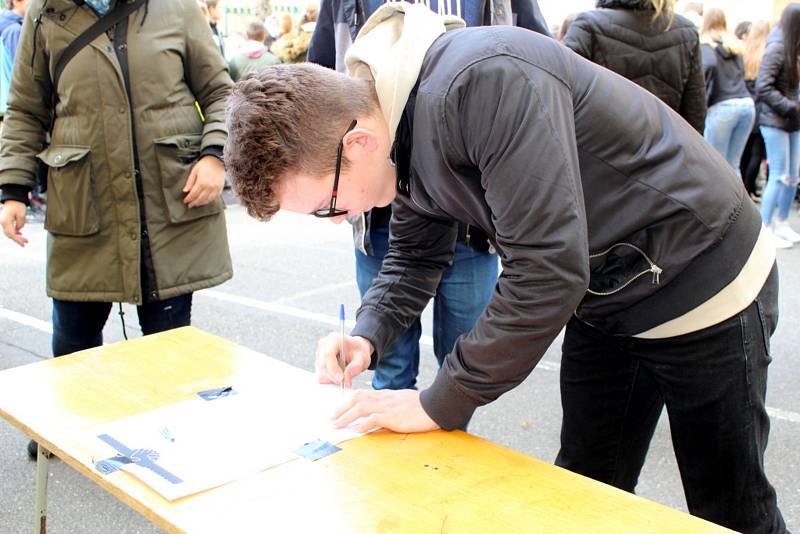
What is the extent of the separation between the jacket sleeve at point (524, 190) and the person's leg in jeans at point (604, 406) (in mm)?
474

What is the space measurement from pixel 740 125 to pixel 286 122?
536 centimetres

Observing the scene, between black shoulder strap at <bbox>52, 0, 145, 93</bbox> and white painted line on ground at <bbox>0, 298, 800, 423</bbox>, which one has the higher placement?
black shoulder strap at <bbox>52, 0, 145, 93</bbox>

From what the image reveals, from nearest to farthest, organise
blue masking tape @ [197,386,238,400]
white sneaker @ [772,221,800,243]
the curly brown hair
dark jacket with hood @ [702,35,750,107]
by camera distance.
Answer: the curly brown hair → blue masking tape @ [197,386,238,400] → dark jacket with hood @ [702,35,750,107] → white sneaker @ [772,221,800,243]

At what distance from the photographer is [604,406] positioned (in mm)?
1739

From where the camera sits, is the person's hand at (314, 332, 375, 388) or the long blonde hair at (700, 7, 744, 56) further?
the long blonde hair at (700, 7, 744, 56)

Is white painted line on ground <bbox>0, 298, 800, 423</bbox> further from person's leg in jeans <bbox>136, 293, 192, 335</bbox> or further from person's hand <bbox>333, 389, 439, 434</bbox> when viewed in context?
person's hand <bbox>333, 389, 439, 434</bbox>

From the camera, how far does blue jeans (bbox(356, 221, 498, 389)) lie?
2.29 meters

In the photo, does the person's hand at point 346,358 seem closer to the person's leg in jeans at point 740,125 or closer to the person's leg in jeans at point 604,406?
the person's leg in jeans at point 604,406

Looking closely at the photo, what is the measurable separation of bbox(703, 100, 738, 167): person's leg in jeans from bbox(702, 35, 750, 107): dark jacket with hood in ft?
0.18

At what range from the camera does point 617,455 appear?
5.83 feet

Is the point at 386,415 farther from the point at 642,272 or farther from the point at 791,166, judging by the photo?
the point at 791,166

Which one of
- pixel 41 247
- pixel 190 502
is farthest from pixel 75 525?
pixel 41 247

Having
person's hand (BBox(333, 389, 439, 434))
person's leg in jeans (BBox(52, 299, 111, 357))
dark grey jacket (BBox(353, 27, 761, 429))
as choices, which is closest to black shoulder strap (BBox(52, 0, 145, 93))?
person's leg in jeans (BBox(52, 299, 111, 357))

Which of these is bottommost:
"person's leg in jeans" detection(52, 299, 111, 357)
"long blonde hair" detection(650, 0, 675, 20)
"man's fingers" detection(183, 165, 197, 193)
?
"person's leg in jeans" detection(52, 299, 111, 357)
